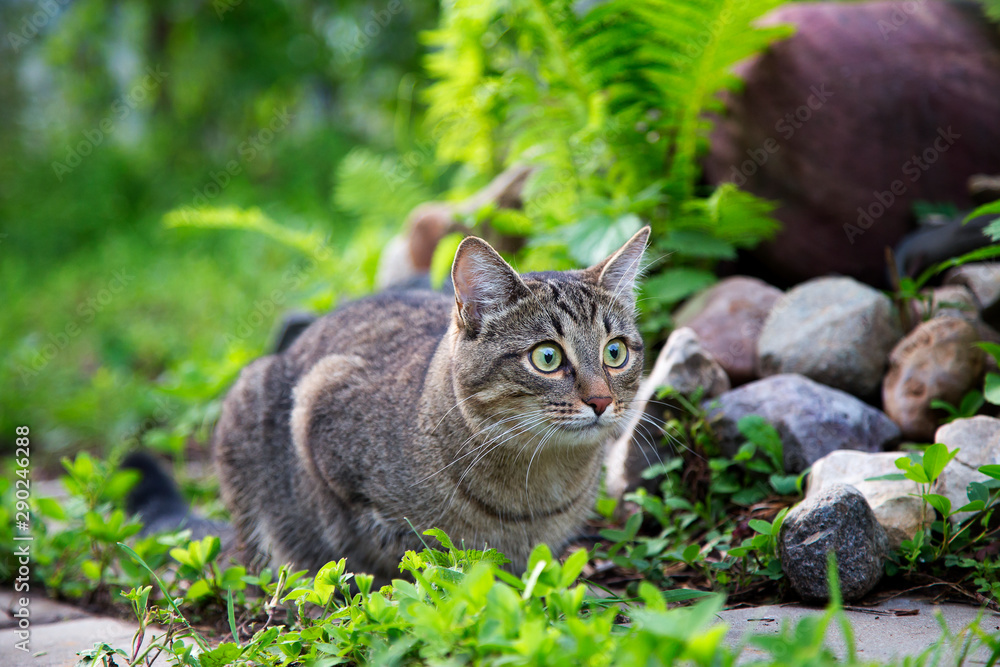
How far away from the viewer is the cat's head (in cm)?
218

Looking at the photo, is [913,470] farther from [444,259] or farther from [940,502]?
[444,259]

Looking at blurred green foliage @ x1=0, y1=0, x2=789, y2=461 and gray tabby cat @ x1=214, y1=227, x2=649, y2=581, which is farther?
blurred green foliage @ x1=0, y1=0, x2=789, y2=461

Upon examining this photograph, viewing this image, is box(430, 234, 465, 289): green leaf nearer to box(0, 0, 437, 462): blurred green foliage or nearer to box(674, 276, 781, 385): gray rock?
box(674, 276, 781, 385): gray rock

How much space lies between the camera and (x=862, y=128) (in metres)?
3.63

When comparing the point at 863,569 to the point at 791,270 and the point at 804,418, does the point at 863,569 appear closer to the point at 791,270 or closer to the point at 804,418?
the point at 804,418

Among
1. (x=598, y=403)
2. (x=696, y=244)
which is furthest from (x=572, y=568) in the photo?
(x=696, y=244)

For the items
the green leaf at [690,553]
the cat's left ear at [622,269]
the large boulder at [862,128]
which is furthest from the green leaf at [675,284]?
the green leaf at [690,553]

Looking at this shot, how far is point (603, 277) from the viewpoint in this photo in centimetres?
249

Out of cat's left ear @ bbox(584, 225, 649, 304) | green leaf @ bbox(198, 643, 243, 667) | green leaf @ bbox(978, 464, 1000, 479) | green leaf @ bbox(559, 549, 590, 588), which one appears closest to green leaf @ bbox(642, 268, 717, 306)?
cat's left ear @ bbox(584, 225, 649, 304)

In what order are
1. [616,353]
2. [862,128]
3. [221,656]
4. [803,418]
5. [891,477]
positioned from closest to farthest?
1. [221,656]
2. [891,477]
3. [616,353]
4. [803,418]
5. [862,128]

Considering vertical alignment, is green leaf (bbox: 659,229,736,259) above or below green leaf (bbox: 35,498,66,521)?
above

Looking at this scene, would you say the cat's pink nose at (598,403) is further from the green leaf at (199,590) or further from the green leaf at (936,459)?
the green leaf at (199,590)

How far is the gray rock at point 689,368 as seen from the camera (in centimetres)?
288

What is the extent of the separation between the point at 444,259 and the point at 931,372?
2.29 m
